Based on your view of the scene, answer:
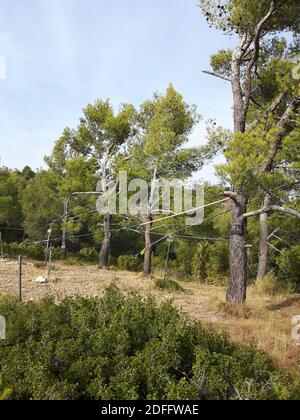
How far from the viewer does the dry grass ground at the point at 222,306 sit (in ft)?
20.1

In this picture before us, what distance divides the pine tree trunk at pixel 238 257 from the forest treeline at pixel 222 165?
0.07 feet

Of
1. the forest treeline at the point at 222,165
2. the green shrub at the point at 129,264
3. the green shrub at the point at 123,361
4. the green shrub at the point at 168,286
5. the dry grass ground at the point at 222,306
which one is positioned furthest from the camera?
the green shrub at the point at 129,264

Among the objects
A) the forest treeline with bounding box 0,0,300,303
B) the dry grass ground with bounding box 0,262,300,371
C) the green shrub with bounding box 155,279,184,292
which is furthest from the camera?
the green shrub with bounding box 155,279,184,292

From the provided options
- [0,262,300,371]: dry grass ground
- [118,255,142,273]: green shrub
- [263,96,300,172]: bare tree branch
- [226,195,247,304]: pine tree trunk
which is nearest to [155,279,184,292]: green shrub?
[0,262,300,371]: dry grass ground

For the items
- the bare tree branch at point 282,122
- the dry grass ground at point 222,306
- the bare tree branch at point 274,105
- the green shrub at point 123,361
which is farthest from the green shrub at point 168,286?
the bare tree branch at point 274,105

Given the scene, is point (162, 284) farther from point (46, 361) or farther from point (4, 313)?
point (46, 361)

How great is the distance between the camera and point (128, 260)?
18.1 metres

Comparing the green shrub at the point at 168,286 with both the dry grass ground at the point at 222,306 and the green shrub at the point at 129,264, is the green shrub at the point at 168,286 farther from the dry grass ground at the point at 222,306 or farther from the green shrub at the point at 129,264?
the green shrub at the point at 129,264

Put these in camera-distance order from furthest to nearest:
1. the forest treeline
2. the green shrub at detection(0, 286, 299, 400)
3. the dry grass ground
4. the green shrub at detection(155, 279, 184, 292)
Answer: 1. the green shrub at detection(155, 279, 184, 292)
2. the forest treeline
3. the dry grass ground
4. the green shrub at detection(0, 286, 299, 400)

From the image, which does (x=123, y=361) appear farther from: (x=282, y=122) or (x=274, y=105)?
(x=274, y=105)

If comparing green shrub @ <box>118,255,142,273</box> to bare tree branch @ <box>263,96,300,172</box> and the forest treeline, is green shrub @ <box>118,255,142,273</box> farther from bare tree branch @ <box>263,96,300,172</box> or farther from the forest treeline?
bare tree branch @ <box>263,96,300,172</box>

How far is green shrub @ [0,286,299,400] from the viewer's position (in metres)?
3.67

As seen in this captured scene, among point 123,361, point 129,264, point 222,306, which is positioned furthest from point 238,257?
A: point 129,264

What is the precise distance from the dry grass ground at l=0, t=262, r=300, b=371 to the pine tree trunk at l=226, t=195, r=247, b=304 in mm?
369
